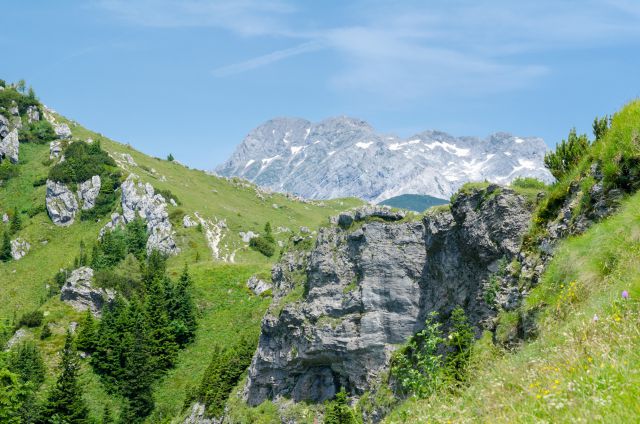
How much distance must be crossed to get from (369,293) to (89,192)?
107 m

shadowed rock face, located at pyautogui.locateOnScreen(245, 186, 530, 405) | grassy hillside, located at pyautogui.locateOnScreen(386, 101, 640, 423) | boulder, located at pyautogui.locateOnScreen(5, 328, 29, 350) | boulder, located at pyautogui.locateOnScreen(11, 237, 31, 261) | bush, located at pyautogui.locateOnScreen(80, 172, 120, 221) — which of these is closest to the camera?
grassy hillside, located at pyautogui.locateOnScreen(386, 101, 640, 423)

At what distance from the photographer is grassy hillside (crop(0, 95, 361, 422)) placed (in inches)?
2606

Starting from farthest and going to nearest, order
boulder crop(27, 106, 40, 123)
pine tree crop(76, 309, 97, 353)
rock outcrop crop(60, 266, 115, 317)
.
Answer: boulder crop(27, 106, 40, 123) → rock outcrop crop(60, 266, 115, 317) → pine tree crop(76, 309, 97, 353)

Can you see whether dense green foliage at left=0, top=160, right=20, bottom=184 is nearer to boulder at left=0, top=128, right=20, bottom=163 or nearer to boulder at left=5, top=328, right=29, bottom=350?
boulder at left=0, top=128, right=20, bottom=163

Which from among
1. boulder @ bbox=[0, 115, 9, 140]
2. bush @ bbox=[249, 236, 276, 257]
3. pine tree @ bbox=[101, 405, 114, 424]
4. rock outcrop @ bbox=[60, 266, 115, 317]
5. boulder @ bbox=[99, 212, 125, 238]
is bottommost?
pine tree @ bbox=[101, 405, 114, 424]

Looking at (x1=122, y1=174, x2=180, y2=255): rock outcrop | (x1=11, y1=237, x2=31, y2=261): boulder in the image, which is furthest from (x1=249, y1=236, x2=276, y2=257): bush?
(x1=11, y1=237, x2=31, y2=261): boulder

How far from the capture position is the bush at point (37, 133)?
6033 inches

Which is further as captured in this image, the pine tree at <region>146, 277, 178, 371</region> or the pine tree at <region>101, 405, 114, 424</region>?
the pine tree at <region>146, 277, 178, 371</region>

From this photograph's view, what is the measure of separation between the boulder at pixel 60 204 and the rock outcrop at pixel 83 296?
163ft

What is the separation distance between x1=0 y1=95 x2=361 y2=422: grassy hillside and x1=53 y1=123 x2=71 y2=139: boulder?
3.24 m

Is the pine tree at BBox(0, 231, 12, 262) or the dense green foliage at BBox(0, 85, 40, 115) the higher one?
the dense green foliage at BBox(0, 85, 40, 115)

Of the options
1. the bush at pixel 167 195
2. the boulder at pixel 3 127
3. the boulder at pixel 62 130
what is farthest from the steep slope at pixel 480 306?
the boulder at pixel 3 127

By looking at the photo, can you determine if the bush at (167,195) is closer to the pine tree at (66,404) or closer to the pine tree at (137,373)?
the pine tree at (137,373)

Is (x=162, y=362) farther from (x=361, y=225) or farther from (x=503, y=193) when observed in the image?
(x=503, y=193)
